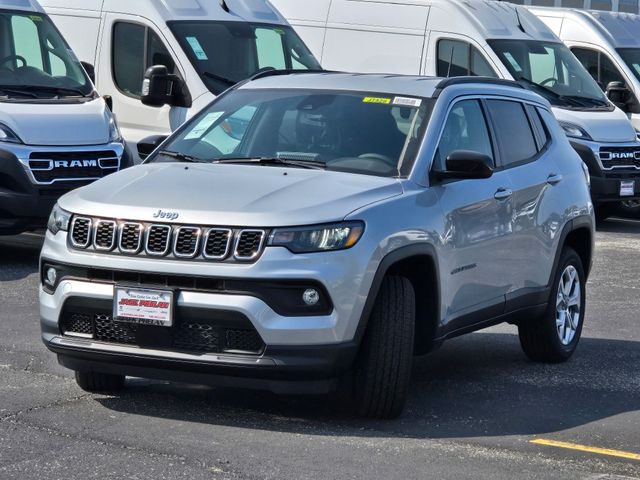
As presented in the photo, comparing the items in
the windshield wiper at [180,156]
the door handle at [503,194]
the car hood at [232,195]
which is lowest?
the door handle at [503,194]

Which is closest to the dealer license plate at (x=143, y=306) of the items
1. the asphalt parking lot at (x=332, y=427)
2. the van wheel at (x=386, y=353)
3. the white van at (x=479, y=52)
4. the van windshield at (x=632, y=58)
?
the asphalt parking lot at (x=332, y=427)

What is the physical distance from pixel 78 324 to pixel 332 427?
1279 mm

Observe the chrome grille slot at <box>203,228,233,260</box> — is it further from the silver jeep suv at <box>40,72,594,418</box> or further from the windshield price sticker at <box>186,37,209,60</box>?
the windshield price sticker at <box>186,37,209,60</box>

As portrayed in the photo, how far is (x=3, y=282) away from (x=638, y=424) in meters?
5.93

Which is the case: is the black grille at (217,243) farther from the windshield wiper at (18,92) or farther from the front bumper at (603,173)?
the front bumper at (603,173)

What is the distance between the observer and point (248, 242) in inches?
265

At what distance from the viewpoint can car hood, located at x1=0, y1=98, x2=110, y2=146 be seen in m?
12.7

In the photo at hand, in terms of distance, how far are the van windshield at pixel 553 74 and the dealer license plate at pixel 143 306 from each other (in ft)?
37.5

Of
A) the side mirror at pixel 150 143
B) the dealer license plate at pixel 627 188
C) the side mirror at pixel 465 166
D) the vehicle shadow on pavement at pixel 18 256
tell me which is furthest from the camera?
the dealer license plate at pixel 627 188

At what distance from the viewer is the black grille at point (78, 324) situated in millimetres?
7062

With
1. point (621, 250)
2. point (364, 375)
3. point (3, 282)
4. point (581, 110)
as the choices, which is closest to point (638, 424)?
point (364, 375)

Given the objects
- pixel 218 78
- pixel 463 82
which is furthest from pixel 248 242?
pixel 218 78

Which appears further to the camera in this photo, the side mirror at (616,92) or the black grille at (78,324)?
the side mirror at (616,92)

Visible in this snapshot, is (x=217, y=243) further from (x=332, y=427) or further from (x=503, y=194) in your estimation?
(x=503, y=194)
